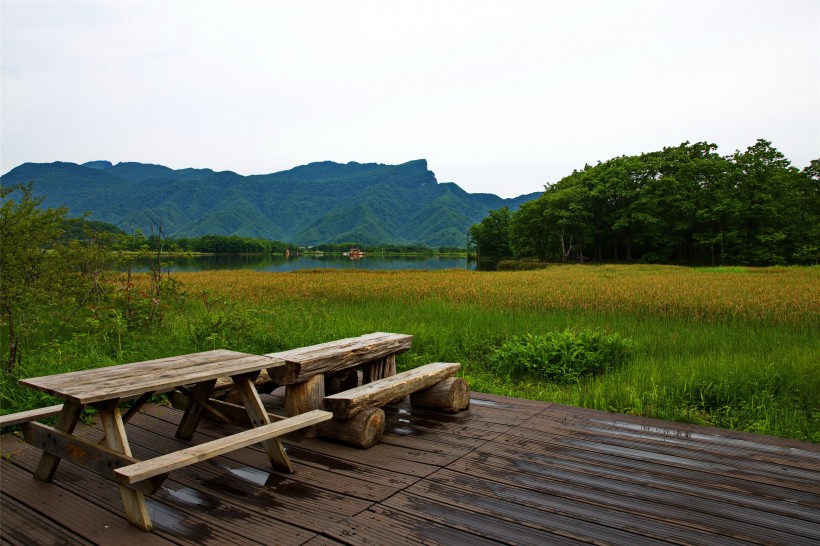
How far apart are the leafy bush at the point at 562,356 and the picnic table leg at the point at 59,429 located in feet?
16.8

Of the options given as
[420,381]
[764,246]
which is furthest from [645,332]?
[764,246]

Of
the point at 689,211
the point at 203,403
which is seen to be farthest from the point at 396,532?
the point at 689,211

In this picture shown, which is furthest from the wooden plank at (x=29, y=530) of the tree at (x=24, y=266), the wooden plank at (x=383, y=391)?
the tree at (x=24, y=266)

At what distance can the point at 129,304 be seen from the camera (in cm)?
714

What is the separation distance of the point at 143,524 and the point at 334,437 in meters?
1.57

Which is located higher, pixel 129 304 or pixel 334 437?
pixel 129 304

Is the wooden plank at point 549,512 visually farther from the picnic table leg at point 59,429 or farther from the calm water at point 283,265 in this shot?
the calm water at point 283,265

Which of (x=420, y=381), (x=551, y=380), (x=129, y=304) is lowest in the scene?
(x=551, y=380)

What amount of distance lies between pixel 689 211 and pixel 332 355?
56119 mm

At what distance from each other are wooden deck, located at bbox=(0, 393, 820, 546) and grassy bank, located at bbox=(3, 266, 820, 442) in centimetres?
106

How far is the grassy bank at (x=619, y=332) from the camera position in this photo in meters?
5.09

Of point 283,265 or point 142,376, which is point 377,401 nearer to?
point 142,376

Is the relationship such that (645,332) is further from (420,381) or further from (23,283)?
(23,283)

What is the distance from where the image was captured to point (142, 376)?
3008mm
